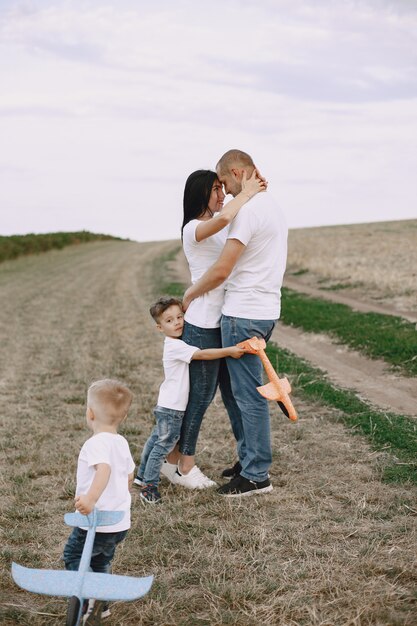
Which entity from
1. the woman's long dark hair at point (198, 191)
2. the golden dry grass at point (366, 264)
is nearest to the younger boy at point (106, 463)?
the woman's long dark hair at point (198, 191)

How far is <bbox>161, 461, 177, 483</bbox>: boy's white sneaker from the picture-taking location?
5.43m

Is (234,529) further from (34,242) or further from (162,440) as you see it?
(34,242)

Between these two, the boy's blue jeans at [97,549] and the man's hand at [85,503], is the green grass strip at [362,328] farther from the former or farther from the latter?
the man's hand at [85,503]

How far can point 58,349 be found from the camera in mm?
11773

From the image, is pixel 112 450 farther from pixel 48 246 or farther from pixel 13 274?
pixel 48 246

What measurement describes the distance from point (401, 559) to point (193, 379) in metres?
1.84

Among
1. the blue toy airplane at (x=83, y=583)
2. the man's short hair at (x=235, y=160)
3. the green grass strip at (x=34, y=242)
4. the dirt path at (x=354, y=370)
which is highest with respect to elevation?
the man's short hair at (x=235, y=160)

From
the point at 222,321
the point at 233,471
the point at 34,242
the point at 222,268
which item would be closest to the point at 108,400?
the point at 222,268

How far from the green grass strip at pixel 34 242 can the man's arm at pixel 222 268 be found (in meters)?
31.2

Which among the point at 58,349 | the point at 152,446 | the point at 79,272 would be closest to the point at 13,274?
the point at 79,272

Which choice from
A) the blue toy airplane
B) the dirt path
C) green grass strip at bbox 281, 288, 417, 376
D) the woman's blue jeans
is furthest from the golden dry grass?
the blue toy airplane

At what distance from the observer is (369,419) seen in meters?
7.01

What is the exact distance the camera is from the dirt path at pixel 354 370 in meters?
8.01

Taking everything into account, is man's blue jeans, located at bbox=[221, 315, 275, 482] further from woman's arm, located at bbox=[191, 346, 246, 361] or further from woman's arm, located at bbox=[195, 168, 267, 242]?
woman's arm, located at bbox=[195, 168, 267, 242]
